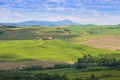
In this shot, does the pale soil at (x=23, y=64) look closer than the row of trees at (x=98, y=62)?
No

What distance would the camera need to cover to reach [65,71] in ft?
504

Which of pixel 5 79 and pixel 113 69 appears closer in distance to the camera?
pixel 5 79

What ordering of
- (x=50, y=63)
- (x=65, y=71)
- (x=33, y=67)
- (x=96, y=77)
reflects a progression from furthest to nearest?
1. (x=50, y=63)
2. (x=33, y=67)
3. (x=65, y=71)
4. (x=96, y=77)

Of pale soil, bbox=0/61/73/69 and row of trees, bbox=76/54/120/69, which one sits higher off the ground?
row of trees, bbox=76/54/120/69

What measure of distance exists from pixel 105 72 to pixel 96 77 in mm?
12600

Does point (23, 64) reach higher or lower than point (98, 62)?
lower

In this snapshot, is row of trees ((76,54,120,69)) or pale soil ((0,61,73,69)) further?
pale soil ((0,61,73,69))

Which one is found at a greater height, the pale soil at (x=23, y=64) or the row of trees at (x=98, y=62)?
the row of trees at (x=98, y=62)

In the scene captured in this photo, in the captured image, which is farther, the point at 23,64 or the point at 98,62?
the point at 98,62

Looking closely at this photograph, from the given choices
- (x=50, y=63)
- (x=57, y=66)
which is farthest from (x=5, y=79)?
(x=50, y=63)

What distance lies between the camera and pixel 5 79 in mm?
133625

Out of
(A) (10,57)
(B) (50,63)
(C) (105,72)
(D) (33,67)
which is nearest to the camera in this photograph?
(C) (105,72)

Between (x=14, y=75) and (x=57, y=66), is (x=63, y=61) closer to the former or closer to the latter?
(x=57, y=66)

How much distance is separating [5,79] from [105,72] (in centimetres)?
3742
